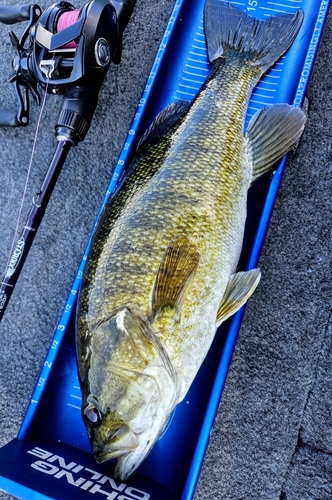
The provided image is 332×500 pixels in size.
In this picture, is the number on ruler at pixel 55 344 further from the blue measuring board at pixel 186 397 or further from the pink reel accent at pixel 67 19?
the pink reel accent at pixel 67 19

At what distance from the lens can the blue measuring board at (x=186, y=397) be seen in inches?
51.8

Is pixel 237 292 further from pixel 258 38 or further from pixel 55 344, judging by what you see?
pixel 258 38

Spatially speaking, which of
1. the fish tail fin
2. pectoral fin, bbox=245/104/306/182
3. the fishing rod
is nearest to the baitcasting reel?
the fishing rod

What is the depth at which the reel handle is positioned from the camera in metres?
1.58

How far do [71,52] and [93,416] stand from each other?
1.08m

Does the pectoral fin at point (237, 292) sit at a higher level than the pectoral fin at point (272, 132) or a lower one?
lower

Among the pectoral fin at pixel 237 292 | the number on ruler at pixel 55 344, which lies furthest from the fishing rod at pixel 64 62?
the pectoral fin at pixel 237 292

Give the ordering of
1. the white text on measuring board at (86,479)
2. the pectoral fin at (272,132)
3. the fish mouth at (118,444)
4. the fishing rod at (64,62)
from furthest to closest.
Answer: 1. the pectoral fin at (272,132)
2. the fishing rod at (64,62)
3. the white text on measuring board at (86,479)
4. the fish mouth at (118,444)

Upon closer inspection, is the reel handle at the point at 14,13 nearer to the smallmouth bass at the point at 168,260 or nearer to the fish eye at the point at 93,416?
the smallmouth bass at the point at 168,260

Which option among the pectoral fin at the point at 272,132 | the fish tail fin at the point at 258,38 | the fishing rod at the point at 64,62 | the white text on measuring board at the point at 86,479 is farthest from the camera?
the fish tail fin at the point at 258,38

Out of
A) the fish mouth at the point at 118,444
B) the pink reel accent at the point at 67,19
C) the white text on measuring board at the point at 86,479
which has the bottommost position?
the white text on measuring board at the point at 86,479

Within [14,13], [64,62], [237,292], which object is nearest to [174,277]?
[237,292]

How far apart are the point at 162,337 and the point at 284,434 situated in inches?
30.9

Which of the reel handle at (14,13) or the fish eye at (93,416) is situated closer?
the fish eye at (93,416)
